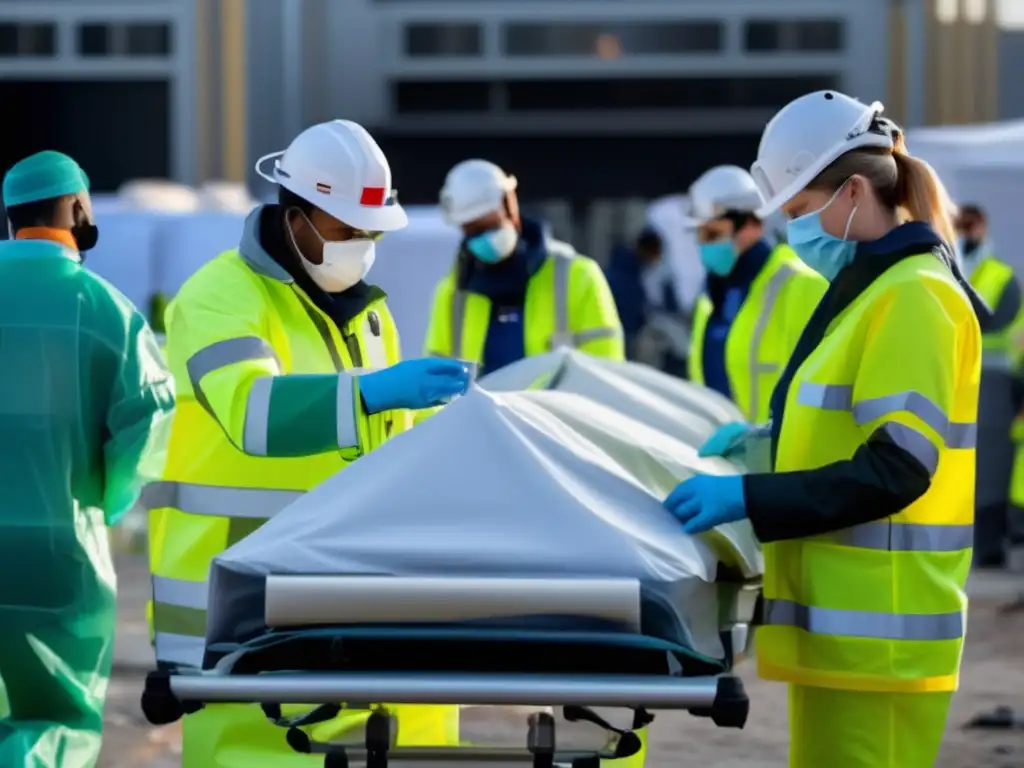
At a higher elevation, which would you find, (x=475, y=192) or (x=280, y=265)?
(x=475, y=192)

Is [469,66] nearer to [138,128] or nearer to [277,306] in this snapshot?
[138,128]

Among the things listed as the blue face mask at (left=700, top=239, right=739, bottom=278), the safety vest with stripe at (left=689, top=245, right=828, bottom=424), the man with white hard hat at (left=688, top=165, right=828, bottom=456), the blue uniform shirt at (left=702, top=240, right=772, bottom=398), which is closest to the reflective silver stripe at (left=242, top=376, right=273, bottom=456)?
the man with white hard hat at (left=688, top=165, right=828, bottom=456)

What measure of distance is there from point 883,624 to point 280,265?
121 centimetres

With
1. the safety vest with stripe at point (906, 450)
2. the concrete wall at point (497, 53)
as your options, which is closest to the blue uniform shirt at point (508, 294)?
the safety vest with stripe at point (906, 450)

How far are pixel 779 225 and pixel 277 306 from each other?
28.2 ft

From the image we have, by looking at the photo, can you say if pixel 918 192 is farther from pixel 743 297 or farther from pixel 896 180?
pixel 743 297

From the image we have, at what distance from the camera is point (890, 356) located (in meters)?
3.21

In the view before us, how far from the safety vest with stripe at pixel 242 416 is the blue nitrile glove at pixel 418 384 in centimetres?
4

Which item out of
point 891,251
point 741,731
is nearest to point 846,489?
point 891,251

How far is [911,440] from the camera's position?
125 inches

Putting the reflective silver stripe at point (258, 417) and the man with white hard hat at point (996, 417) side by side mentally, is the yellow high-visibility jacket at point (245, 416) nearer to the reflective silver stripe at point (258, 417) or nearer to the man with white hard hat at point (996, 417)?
the reflective silver stripe at point (258, 417)

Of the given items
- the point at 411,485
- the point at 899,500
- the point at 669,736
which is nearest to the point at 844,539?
the point at 899,500

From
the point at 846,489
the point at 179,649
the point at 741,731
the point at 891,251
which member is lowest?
the point at 741,731

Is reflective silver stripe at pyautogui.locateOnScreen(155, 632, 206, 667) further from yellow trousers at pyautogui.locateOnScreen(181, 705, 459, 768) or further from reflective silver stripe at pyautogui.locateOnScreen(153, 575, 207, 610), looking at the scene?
yellow trousers at pyautogui.locateOnScreen(181, 705, 459, 768)
